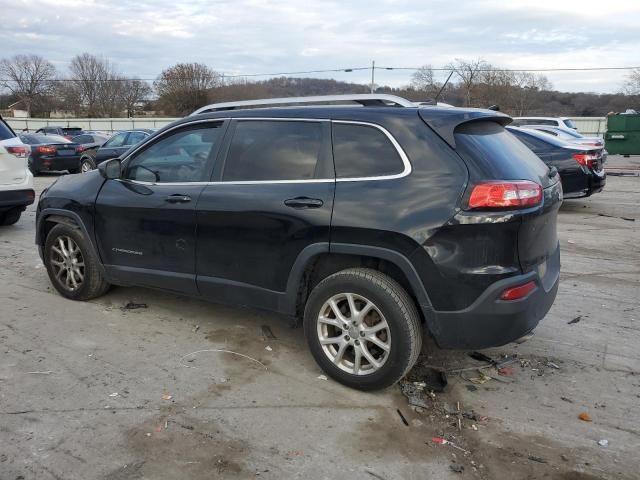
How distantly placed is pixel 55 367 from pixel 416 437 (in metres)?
2.56

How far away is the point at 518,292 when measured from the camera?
3.34 metres

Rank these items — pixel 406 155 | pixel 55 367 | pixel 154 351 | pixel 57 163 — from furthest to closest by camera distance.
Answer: pixel 57 163 → pixel 154 351 → pixel 55 367 → pixel 406 155

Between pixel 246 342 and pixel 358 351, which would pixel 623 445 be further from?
pixel 246 342

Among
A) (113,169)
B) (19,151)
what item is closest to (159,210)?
(113,169)

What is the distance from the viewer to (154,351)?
169 inches

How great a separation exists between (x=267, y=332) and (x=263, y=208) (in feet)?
4.13

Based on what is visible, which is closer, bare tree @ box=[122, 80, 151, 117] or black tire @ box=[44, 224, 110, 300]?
black tire @ box=[44, 224, 110, 300]

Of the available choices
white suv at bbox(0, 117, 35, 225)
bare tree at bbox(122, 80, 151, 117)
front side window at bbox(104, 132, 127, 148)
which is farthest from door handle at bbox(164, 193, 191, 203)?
bare tree at bbox(122, 80, 151, 117)

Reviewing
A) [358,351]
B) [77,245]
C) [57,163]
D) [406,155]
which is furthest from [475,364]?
[57,163]

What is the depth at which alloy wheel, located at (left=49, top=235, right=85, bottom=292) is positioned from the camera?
17.3 ft

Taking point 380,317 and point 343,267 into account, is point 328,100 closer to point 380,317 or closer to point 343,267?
point 343,267

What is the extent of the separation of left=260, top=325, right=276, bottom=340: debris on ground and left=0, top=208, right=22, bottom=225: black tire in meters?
6.18

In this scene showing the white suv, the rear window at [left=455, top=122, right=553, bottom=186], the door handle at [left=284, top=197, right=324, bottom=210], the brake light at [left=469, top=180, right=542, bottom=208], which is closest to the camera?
the brake light at [left=469, top=180, right=542, bottom=208]

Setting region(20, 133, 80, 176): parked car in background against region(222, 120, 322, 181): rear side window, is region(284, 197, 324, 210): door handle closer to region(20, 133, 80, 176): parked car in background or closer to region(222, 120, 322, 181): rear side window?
region(222, 120, 322, 181): rear side window
